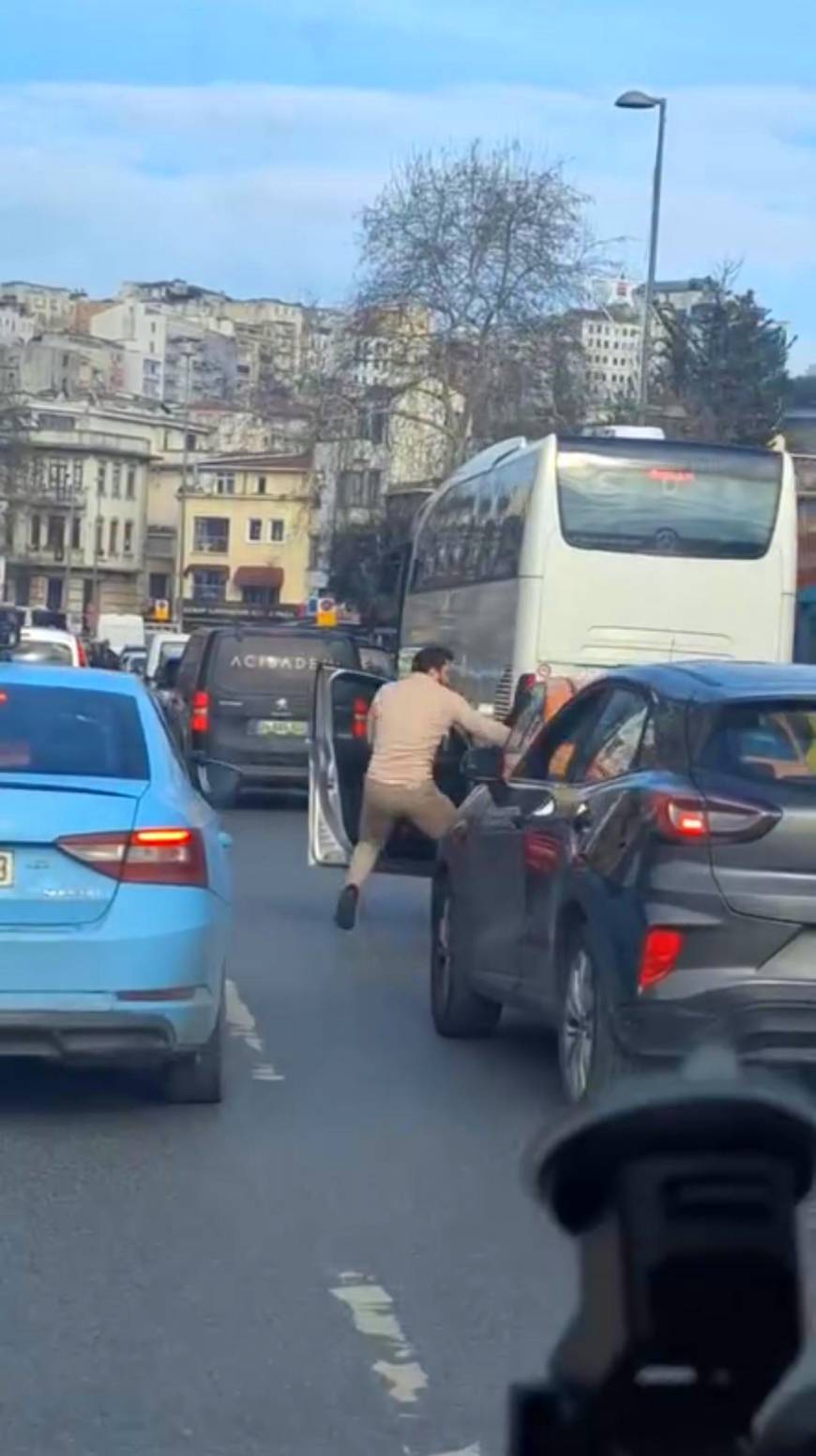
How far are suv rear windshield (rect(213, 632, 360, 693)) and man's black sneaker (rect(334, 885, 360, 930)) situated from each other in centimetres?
1185

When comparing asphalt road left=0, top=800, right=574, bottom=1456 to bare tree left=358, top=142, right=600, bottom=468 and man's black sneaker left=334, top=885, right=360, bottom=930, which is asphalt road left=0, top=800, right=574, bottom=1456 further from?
bare tree left=358, top=142, right=600, bottom=468

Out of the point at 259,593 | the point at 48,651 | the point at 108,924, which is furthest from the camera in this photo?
the point at 259,593

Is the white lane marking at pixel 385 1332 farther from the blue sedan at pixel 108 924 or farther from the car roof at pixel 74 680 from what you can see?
the car roof at pixel 74 680

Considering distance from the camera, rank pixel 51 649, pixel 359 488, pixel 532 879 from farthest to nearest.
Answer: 1. pixel 359 488
2. pixel 51 649
3. pixel 532 879

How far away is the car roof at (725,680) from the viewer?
9.07 metres

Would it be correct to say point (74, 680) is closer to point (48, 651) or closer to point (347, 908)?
point (347, 908)

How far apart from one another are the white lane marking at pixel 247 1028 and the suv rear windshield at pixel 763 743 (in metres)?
2.42

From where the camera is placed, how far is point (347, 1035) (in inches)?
449

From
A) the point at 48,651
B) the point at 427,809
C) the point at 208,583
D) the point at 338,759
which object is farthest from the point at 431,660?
A: the point at 208,583

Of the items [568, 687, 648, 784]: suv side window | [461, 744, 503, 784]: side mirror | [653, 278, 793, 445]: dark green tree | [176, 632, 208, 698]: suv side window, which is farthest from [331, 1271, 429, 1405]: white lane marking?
[653, 278, 793, 445]: dark green tree

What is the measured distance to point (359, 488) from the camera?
6806cm

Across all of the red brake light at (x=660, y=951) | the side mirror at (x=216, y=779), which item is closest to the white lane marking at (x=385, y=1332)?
the red brake light at (x=660, y=951)

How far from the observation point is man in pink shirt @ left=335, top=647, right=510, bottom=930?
14734 millimetres

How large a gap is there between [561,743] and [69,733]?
79.5 inches
